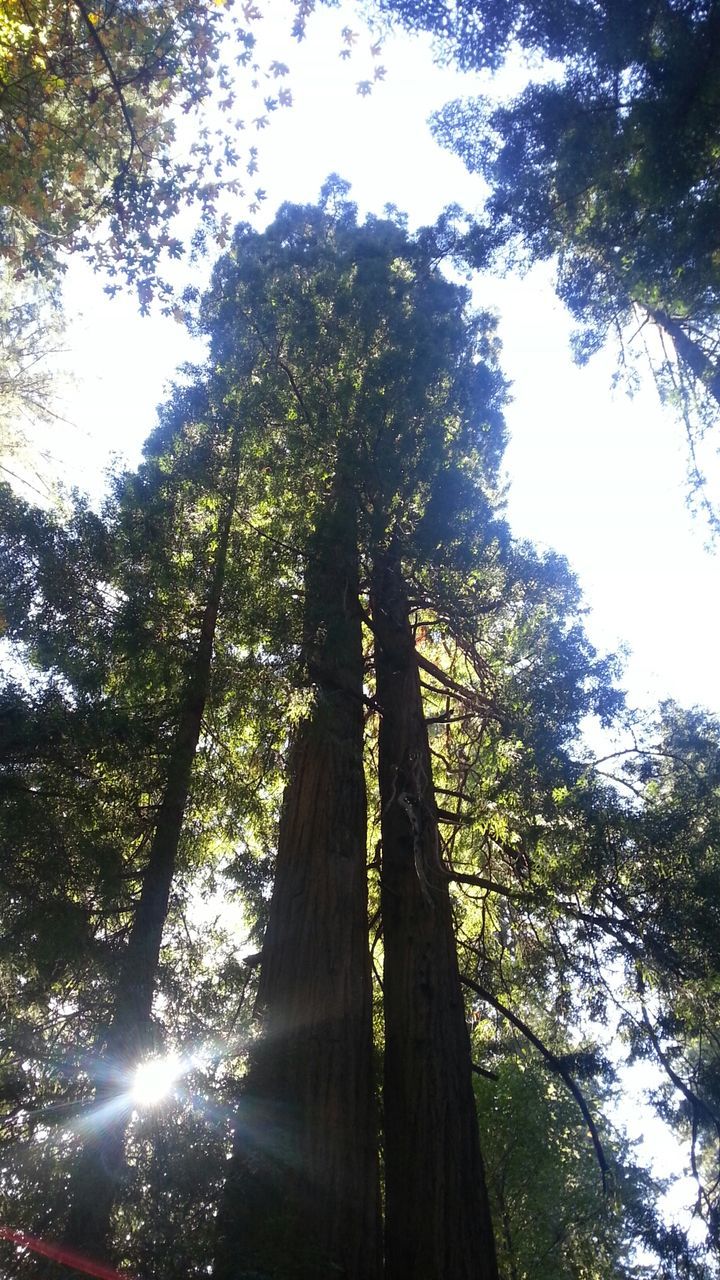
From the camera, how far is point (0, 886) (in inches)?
200

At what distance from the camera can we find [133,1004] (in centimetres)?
507

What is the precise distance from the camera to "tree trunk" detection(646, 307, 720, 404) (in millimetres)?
6621

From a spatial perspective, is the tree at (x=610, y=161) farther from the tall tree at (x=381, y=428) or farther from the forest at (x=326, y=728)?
the tall tree at (x=381, y=428)

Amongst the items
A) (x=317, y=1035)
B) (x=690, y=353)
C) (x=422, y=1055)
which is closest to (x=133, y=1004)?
(x=317, y=1035)

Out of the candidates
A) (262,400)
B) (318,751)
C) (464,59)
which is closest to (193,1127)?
(318,751)

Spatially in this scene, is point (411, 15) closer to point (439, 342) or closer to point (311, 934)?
point (439, 342)

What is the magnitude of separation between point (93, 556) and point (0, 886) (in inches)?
118

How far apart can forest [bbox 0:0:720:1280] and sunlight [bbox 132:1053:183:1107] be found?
0.10 feet

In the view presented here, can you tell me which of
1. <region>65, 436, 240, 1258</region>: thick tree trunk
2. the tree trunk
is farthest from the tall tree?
the tree trunk

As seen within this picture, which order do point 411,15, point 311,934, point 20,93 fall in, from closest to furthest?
1. point 311,934
2. point 20,93
3. point 411,15

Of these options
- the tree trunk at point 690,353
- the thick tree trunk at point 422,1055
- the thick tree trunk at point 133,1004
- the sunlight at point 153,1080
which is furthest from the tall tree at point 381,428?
the tree trunk at point 690,353

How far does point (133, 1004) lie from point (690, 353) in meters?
7.15

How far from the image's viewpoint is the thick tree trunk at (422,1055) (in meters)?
3.90

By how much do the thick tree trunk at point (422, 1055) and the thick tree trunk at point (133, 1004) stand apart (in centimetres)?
161
